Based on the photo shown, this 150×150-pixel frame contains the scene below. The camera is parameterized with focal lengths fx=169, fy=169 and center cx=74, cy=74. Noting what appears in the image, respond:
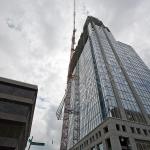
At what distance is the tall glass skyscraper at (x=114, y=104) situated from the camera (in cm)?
4569

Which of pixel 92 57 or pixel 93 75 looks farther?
pixel 92 57

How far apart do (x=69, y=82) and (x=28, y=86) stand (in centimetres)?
7170

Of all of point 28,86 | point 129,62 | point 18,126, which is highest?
point 129,62

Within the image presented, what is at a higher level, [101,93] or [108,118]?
[101,93]

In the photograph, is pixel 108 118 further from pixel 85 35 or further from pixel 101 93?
pixel 85 35

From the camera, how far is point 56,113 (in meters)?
91.6

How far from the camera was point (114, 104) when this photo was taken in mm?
53812

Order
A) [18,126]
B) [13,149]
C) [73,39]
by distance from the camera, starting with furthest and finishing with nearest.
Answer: [73,39] < [18,126] < [13,149]

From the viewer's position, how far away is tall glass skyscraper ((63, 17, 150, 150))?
45688mm

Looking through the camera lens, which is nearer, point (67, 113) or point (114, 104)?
point (114, 104)

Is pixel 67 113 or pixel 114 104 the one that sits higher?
pixel 67 113

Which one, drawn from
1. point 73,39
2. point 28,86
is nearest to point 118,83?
point 28,86

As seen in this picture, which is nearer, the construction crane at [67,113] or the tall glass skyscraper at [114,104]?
the tall glass skyscraper at [114,104]

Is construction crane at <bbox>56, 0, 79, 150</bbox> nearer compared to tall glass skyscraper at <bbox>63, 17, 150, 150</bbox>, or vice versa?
tall glass skyscraper at <bbox>63, 17, 150, 150</bbox>
